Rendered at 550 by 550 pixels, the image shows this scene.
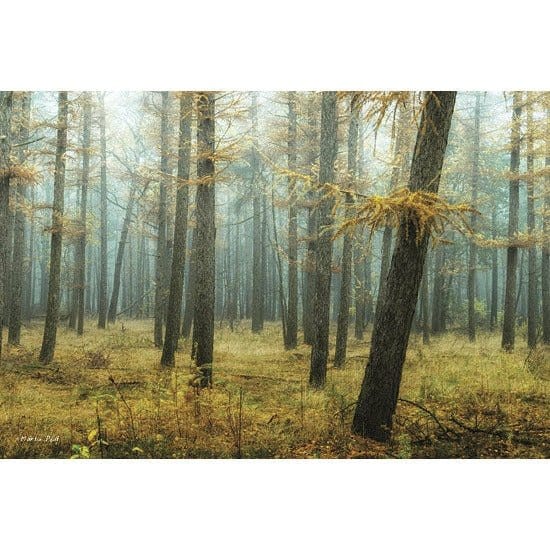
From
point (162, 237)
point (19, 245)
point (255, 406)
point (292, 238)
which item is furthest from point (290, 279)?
point (19, 245)

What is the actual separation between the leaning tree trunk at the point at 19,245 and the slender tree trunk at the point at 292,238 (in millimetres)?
4064

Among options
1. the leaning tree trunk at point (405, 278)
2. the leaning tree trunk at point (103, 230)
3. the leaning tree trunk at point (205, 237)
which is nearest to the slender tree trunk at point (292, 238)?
the leaning tree trunk at point (205, 237)

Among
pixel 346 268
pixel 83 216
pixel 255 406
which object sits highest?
pixel 83 216

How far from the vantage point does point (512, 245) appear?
7773 millimetres

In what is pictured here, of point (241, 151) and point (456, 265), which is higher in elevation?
point (241, 151)

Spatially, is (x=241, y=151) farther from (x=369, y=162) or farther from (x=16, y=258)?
(x=16, y=258)

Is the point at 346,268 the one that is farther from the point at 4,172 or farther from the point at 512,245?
the point at 4,172

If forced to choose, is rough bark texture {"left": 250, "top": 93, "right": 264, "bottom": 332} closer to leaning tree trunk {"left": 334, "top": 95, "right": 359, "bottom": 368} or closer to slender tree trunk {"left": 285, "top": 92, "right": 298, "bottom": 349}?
slender tree trunk {"left": 285, "top": 92, "right": 298, "bottom": 349}

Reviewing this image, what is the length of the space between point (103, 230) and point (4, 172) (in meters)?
1.92

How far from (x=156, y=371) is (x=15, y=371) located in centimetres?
195

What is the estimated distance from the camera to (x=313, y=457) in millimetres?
5406

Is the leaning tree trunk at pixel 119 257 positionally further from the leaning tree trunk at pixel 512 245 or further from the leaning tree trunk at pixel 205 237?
the leaning tree trunk at pixel 512 245
